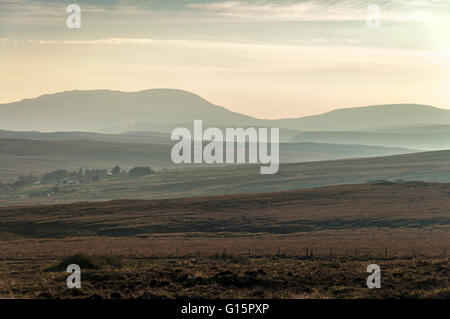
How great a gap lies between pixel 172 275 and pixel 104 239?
3292cm

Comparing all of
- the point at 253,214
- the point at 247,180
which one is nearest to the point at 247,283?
the point at 253,214

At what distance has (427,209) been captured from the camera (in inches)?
2968

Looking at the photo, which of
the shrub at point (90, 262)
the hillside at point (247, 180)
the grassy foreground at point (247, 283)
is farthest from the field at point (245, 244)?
the hillside at point (247, 180)

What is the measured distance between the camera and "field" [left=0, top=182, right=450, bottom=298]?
78.2 ft

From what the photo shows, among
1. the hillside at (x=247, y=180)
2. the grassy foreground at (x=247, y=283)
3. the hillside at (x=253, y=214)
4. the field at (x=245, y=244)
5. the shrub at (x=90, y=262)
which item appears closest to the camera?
the grassy foreground at (x=247, y=283)

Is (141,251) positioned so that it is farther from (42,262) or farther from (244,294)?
(244,294)

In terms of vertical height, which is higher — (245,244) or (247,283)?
(247,283)

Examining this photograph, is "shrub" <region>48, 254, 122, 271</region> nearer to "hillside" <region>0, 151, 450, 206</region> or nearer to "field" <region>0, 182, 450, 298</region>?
"field" <region>0, 182, 450, 298</region>

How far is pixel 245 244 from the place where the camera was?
167ft

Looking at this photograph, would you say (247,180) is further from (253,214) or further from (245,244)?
(245,244)

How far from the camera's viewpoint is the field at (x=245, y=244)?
23.8 metres

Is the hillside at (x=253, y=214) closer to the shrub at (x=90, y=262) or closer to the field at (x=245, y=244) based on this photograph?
the field at (x=245, y=244)

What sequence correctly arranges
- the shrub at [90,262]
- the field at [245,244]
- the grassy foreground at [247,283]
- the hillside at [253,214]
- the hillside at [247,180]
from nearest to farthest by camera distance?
the grassy foreground at [247,283]
the field at [245,244]
the shrub at [90,262]
the hillside at [253,214]
the hillside at [247,180]
